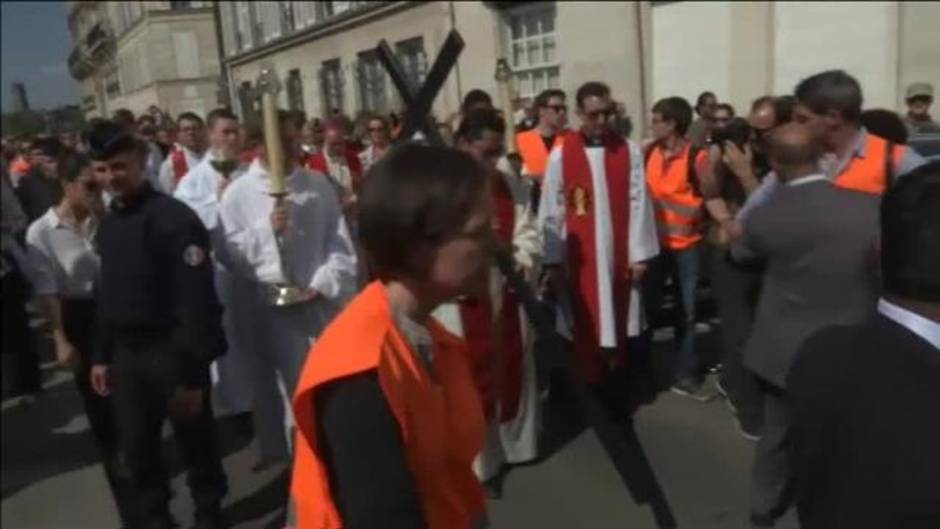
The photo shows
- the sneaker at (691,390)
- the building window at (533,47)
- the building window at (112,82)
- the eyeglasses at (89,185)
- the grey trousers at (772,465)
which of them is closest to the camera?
the grey trousers at (772,465)

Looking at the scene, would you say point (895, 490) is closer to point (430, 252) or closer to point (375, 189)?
point (430, 252)

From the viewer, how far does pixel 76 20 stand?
3557mm

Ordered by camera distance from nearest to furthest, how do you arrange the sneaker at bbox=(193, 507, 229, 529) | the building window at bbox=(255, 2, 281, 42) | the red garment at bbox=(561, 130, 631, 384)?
the sneaker at bbox=(193, 507, 229, 529) → the red garment at bbox=(561, 130, 631, 384) → the building window at bbox=(255, 2, 281, 42)

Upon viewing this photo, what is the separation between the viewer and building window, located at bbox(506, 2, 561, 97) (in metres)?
14.1

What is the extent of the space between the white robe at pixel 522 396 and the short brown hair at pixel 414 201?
2941 mm

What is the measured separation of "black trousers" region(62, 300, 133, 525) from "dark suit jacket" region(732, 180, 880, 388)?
283cm

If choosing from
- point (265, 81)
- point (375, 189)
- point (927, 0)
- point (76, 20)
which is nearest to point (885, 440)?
point (375, 189)

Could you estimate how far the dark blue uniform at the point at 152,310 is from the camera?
3629 mm

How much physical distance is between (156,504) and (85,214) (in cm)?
136

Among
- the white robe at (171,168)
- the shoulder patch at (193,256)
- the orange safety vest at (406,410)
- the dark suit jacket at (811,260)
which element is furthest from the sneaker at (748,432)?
the white robe at (171,168)

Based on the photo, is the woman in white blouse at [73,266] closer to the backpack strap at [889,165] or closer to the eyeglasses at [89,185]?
the eyeglasses at [89,185]

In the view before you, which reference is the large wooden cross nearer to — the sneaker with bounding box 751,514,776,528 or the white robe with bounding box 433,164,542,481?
the white robe with bounding box 433,164,542,481

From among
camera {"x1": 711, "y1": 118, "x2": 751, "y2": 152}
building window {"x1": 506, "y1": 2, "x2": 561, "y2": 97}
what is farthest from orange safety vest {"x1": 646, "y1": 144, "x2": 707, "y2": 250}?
building window {"x1": 506, "y1": 2, "x2": 561, "y2": 97}

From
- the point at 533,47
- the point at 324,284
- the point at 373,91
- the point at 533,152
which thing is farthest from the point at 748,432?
the point at 533,47
